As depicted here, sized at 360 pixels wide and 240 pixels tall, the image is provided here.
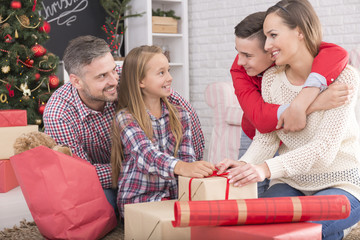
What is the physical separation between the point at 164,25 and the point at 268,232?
4.19 meters

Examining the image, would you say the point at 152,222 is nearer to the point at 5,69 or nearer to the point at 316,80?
the point at 316,80

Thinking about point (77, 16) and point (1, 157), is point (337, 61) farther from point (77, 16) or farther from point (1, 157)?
point (77, 16)

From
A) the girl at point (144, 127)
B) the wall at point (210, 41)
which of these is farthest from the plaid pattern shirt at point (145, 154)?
the wall at point (210, 41)

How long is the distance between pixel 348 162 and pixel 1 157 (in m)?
2.29

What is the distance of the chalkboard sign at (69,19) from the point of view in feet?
15.9

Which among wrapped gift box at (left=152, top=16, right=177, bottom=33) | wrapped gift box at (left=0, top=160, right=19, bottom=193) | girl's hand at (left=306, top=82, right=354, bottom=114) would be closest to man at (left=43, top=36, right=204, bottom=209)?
Result: girl's hand at (left=306, top=82, right=354, bottom=114)

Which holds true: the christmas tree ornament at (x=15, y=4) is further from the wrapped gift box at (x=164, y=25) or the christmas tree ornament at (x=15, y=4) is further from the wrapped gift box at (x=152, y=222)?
the wrapped gift box at (x=152, y=222)

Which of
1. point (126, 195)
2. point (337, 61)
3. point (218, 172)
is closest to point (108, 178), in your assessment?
point (126, 195)

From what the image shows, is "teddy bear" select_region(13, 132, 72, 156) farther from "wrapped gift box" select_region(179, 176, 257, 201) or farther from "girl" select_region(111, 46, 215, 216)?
"wrapped gift box" select_region(179, 176, 257, 201)

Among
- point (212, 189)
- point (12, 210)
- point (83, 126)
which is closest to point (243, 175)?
point (212, 189)

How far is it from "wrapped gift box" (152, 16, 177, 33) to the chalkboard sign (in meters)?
0.58

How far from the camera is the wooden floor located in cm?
249

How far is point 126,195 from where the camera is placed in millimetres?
2094

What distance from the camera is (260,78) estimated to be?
6.44 ft
